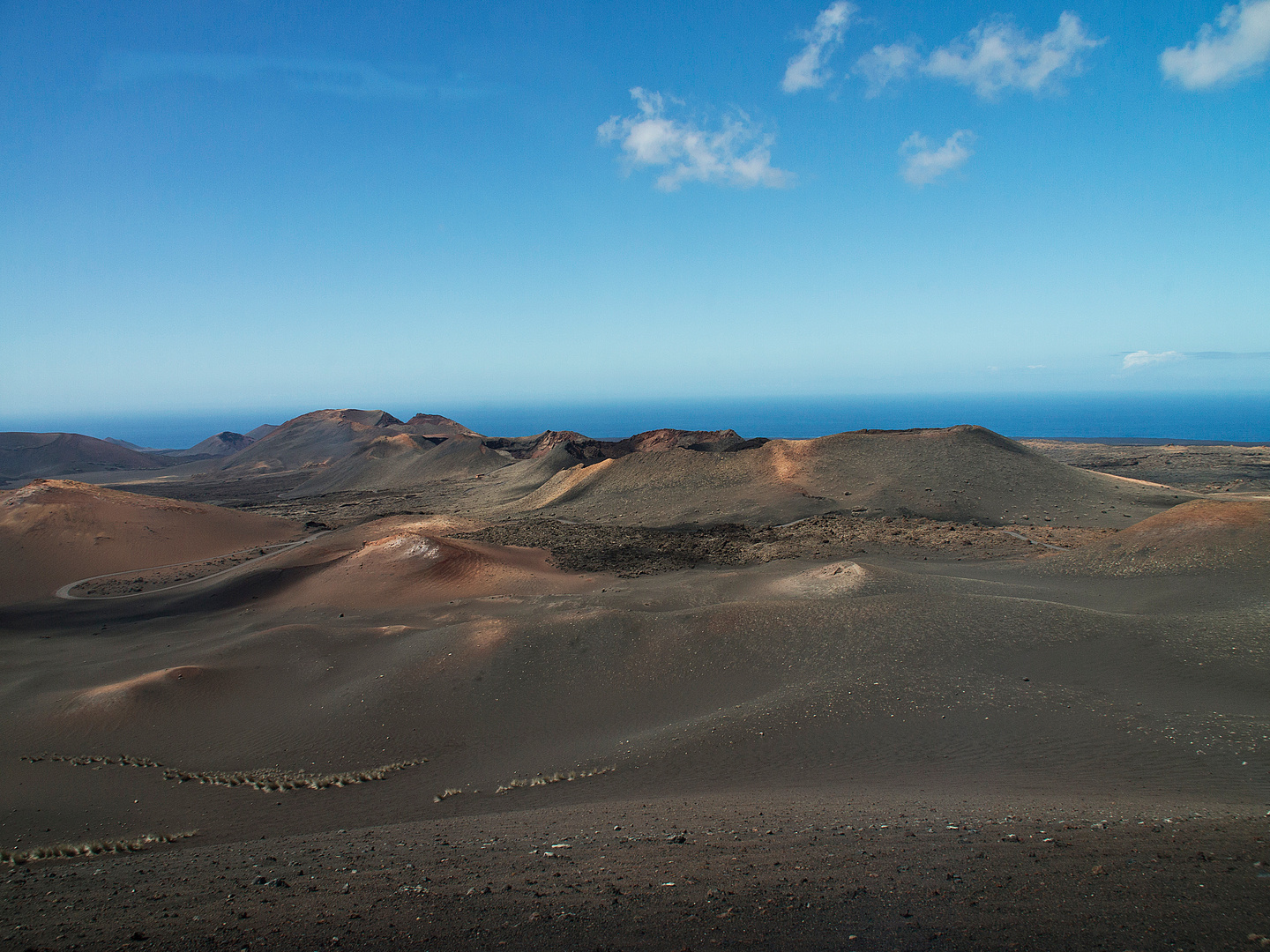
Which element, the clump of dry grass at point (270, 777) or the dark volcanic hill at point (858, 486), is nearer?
the clump of dry grass at point (270, 777)

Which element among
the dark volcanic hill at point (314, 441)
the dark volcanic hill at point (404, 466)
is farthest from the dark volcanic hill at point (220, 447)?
the dark volcanic hill at point (404, 466)

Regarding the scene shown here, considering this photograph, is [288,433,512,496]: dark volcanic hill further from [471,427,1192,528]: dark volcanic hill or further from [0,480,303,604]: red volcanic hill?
[0,480,303,604]: red volcanic hill

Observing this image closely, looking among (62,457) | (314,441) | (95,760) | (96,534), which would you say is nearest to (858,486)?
(95,760)

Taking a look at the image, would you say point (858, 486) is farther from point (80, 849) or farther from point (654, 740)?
point (80, 849)

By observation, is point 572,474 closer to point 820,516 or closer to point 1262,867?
point 820,516

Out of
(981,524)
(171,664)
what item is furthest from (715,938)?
(981,524)

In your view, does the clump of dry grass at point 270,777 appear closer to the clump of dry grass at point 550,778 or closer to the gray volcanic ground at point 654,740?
the gray volcanic ground at point 654,740
